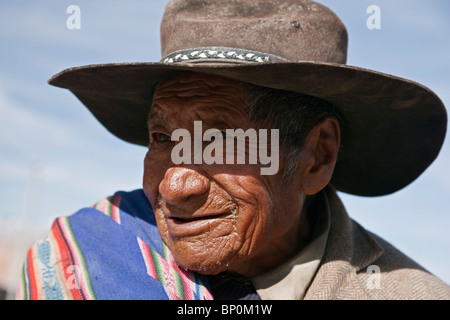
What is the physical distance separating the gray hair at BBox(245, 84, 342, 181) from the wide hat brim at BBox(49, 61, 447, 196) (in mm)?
109

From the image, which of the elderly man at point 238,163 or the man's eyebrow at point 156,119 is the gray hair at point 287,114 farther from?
the man's eyebrow at point 156,119

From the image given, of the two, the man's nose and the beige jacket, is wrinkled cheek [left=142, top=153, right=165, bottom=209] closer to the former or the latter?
the man's nose

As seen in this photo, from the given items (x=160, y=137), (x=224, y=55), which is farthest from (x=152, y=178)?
(x=224, y=55)

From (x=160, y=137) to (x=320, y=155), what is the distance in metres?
0.96

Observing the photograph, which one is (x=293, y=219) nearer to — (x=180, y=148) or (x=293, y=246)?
(x=293, y=246)

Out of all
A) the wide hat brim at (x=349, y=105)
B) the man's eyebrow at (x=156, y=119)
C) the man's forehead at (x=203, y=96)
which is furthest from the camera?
the man's eyebrow at (x=156, y=119)

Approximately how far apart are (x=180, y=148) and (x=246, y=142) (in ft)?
1.15

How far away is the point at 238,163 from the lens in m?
2.95

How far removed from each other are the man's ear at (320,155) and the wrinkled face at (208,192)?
158 millimetres

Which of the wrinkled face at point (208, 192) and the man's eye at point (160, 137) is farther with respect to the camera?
the man's eye at point (160, 137)

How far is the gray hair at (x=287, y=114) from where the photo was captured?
3.04m

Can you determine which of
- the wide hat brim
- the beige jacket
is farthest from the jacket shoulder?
the wide hat brim

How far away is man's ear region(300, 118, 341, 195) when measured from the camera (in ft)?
10.8

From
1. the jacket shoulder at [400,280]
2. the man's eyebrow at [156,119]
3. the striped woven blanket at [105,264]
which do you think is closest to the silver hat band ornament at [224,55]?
the man's eyebrow at [156,119]
